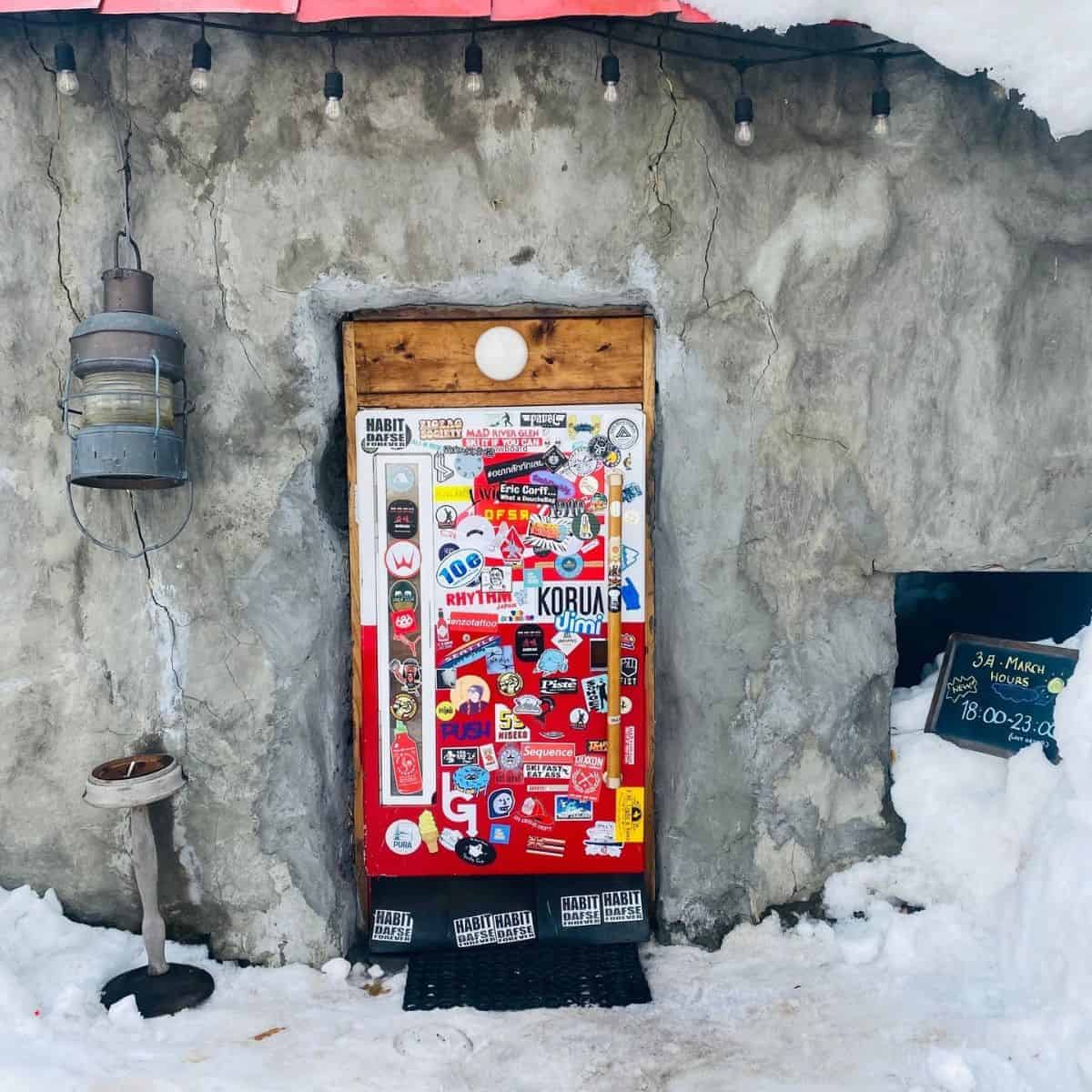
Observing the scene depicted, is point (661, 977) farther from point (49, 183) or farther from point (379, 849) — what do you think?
point (49, 183)

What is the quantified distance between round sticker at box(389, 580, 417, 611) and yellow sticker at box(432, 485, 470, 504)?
392 mm

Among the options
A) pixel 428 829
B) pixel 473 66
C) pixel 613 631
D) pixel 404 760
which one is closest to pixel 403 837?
pixel 428 829

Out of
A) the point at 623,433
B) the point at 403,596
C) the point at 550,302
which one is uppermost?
the point at 550,302

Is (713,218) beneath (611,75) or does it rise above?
beneath

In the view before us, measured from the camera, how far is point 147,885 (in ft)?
10.4

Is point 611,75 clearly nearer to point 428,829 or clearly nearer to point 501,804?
point 501,804

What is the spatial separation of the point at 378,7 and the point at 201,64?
28.6 inches

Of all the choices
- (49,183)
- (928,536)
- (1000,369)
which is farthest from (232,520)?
(1000,369)

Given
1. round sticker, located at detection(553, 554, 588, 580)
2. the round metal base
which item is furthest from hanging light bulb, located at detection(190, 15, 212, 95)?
the round metal base

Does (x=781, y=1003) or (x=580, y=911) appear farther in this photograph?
(x=580, y=911)

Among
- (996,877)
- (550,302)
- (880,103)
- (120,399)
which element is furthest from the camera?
(550,302)

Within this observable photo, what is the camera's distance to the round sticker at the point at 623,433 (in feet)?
12.1

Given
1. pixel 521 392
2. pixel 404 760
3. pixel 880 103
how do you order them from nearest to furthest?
pixel 880 103 < pixel 521 392 < pixel 404 760

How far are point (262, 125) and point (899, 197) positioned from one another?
253 cm
